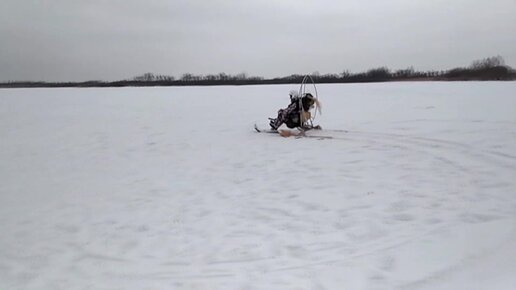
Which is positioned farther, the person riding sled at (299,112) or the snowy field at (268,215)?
the person riding sled at (299,112)

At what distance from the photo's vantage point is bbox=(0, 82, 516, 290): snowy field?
3283mm

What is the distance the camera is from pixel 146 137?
10773 millimetres

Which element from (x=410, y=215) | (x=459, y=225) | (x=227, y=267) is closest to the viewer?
(x=227, y=267)

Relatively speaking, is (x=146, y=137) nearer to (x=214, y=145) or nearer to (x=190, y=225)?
(x=214, y=145)

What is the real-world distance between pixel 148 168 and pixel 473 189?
4.90 m

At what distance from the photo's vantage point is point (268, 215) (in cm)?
456

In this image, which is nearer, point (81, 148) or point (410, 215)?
point (410, 215)

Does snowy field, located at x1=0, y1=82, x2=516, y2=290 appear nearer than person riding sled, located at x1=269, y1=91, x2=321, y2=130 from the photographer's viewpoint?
Yes

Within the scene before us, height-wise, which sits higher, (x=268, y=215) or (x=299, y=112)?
(x=299, y=112)

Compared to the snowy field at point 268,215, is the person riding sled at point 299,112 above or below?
above

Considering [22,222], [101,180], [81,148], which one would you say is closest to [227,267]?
[22,222]

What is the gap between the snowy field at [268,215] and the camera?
3.28 meters

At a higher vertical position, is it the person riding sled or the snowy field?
the person riding sled

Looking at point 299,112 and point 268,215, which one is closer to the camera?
point 268,215
